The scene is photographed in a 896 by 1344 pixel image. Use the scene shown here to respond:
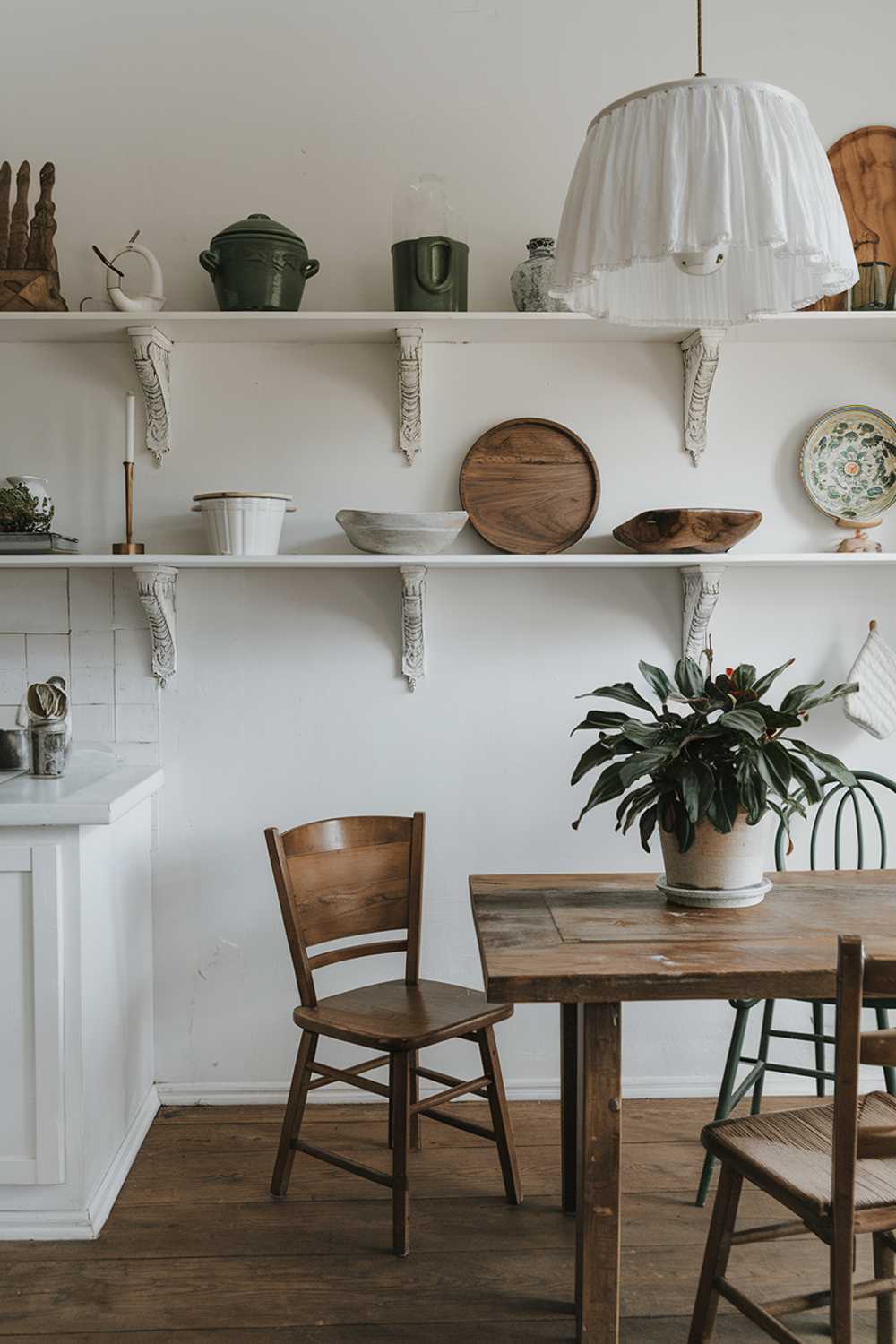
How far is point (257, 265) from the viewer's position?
2598 mm

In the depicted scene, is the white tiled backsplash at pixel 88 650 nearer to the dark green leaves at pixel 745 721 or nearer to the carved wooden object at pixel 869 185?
the dark green leaves at pixel 745 721

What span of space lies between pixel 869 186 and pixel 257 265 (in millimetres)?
1567

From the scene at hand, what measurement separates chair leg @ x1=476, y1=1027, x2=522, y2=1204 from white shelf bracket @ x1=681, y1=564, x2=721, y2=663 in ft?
3.60

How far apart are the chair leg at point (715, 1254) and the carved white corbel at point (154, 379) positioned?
6.84 ft

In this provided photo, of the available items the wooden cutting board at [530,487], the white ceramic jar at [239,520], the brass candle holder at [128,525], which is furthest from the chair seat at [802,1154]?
the brass candle holder at [128,525]

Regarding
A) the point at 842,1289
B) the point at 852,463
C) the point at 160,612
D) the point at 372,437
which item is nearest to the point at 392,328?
the point at 372,437

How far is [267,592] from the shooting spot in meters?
2.86

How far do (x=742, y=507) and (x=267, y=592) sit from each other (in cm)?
125

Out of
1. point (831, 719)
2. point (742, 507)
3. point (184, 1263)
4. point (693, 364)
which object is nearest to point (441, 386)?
point (693, 364)

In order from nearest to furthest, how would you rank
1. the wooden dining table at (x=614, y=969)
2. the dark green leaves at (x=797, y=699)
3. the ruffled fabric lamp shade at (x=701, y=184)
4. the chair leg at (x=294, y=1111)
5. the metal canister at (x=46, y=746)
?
the ruffled fabric lamp shade at (x=701, y=184), the wooden dining table at (x=614, y=969), the dark green leaves at (x=797, y=699), the chair leg at (x=294, y=1111), the metal canister at (x=46, y=746)

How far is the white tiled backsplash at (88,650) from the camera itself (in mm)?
2838

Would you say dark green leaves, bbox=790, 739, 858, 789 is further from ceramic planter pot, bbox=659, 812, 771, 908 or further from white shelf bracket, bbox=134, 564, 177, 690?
white shelf bracket, bbox=134, 564, 177, 690

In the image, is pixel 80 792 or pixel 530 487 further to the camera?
pixel 530 487

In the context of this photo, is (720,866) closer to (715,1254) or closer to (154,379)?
(715,1254)
